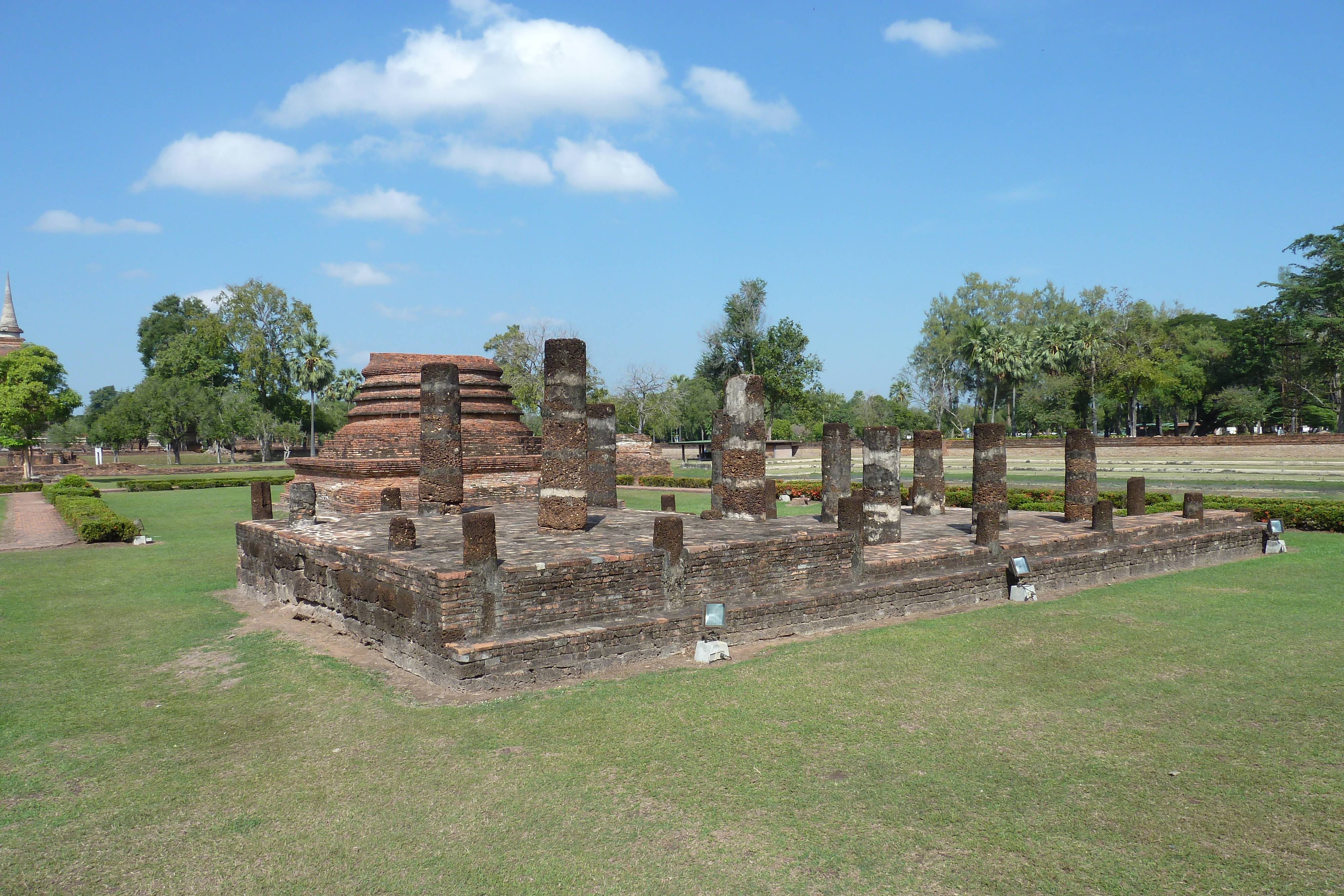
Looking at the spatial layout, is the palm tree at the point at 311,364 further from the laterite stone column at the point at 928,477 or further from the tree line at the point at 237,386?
the laterite stone column at the point at 928,477

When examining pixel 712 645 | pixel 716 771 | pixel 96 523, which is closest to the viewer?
pixel 716 771

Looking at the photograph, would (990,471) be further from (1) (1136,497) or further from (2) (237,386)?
(2) (237,386)

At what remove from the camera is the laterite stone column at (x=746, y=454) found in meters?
11.4

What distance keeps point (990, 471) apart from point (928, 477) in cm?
319

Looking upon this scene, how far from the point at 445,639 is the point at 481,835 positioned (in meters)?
2.73

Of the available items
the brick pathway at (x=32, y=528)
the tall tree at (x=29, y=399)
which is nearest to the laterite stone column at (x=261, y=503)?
the brick pathway at (x=32, y=528)

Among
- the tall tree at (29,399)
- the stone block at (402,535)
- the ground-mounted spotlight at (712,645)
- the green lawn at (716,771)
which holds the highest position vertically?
the tall tree at (29,399)

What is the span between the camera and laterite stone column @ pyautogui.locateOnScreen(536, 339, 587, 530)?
10078 millimetres

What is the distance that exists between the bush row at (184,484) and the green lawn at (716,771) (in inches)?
1035

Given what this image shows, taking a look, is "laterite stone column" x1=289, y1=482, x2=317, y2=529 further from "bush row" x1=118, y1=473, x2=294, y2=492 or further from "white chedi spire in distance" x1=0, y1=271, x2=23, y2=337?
"white chedi spire in distance" x1=0, y1=271, x2=23, y2=337

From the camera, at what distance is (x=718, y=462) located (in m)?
13.3

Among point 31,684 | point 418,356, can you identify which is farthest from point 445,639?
point 418,356

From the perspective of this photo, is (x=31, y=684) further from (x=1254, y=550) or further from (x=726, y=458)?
(x=1254, y=550)

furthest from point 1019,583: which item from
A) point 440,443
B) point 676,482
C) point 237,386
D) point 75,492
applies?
point 237,386
